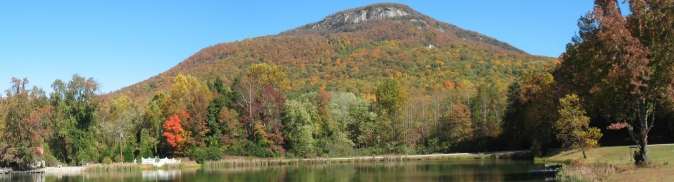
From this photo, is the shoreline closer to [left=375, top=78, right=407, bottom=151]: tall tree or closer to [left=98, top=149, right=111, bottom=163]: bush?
[left=98, top=149, right=111, bottom=163]: bush

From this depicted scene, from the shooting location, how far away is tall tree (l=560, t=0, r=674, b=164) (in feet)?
74.6

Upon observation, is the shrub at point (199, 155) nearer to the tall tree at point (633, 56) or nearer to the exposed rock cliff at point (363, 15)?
the tall tree at point (633, 56)

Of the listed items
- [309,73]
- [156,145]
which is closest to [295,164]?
[156,145]

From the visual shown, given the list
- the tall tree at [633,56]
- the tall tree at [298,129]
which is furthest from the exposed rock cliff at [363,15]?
the tall tree at [633,56]

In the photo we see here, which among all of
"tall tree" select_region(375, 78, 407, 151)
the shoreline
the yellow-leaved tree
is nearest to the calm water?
the yellow-leaved tree

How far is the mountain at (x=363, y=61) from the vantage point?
100188 millimetres

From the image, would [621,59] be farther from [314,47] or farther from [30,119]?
[314,47]

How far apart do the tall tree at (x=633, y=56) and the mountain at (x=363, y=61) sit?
66.1 meters

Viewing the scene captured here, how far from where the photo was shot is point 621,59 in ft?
75.6

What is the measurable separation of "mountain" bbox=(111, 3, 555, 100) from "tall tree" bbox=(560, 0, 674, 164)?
66.1m

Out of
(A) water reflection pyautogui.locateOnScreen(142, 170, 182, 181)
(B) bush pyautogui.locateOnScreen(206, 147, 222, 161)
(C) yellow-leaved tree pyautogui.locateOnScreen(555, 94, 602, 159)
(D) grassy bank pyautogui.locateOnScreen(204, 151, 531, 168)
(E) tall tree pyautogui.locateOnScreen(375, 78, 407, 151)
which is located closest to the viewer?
(A) water reflection pyautogui.locateOnScreen(142, 170, 182, 181)

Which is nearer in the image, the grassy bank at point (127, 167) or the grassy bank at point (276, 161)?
the grassy bank at point (127, 167)

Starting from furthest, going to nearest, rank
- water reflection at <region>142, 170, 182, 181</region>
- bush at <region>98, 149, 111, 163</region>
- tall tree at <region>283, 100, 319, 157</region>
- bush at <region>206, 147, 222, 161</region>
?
tall tree at <region>283, 100, 319, 157</region> → bush at <region>98, 149, 111, 163</region> → bush at <region>206, 147, 222, 161</region> → water reflection at <region>142, 170, 182, 181</region>

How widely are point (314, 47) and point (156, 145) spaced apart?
67.0 m
